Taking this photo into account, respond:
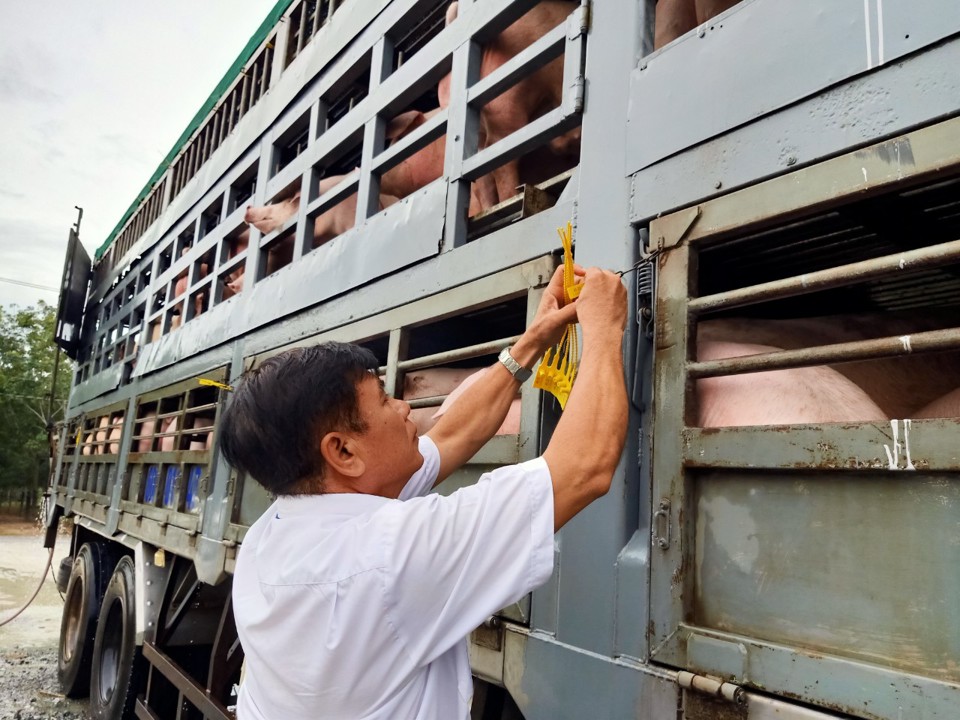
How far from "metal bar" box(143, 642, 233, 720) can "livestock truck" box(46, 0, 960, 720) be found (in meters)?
0.05

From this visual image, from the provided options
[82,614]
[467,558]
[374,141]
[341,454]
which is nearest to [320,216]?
[374,141]

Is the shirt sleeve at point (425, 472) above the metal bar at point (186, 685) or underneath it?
above

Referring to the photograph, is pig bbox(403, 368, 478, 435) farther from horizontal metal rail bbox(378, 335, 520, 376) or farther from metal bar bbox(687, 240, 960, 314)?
metal bar bbox(687, 240, 960, 314)

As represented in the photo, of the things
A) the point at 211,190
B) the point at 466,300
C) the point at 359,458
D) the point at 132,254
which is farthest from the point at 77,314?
the point at 359,458

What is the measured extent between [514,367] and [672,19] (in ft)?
3.67

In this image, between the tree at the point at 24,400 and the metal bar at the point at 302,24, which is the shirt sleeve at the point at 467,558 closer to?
the metal bar at the point at 302,24

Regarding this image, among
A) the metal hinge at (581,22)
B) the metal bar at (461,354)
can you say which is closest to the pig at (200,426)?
the metal bar at (461,354)

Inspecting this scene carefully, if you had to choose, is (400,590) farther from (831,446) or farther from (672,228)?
(672,228)

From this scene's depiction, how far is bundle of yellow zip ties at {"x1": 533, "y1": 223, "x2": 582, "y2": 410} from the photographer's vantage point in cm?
A: 167

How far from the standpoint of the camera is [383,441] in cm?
141

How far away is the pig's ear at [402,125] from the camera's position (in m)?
3.35

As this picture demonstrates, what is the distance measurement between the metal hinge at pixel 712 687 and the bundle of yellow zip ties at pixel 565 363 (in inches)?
25.4

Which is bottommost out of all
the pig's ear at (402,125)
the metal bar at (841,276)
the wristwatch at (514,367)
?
the wristwatch at (514,367)

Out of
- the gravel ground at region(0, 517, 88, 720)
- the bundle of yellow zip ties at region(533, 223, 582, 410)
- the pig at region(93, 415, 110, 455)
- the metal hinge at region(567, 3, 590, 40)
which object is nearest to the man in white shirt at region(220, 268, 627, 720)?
the bundle of yellow zip ties at region(533, 223, 582, 410)
